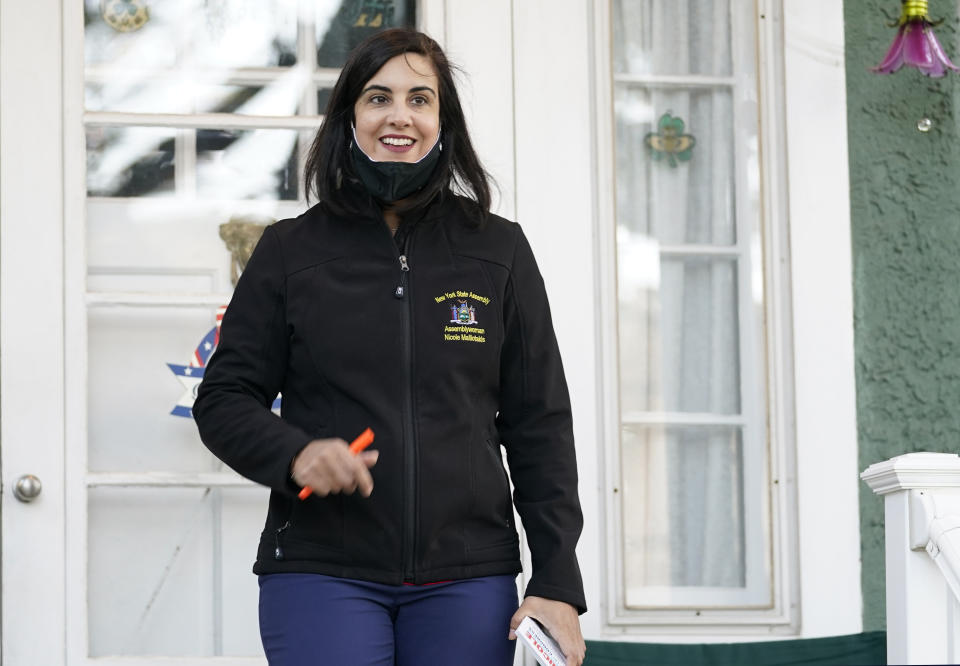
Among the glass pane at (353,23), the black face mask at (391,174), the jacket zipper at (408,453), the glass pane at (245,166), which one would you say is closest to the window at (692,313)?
the glass pane at (353,23)

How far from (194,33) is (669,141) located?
1286 mm

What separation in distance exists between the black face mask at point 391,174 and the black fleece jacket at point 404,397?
0.15 feet

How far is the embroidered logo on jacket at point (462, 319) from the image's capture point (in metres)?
2.38

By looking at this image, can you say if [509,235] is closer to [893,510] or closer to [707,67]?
[893,510]

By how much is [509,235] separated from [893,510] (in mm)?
921

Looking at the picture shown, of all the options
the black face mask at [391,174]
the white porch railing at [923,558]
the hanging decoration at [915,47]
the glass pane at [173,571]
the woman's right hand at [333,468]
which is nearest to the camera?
the woman's right hand at [333,468]

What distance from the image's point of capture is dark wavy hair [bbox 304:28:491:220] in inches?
98.0

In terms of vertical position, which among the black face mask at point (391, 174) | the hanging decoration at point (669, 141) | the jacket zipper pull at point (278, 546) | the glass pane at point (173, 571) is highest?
the hanging decoration at point (669, 141)

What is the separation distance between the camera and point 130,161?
374 centimetres

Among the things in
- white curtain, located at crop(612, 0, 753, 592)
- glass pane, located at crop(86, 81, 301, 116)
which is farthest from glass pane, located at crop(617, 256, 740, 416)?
glass pane, located at crop(86, 81, 301, 116)

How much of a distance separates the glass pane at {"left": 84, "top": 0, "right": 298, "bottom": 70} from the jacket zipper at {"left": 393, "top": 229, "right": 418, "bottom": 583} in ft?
5.44

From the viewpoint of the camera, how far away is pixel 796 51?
387 cm

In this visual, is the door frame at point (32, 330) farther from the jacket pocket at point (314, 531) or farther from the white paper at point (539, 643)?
the white paper at point (539, 643)

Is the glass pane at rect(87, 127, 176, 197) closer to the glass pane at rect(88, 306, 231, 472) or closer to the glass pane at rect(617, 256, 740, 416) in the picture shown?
the glass pane at rect(88, 306, 231, 472)
